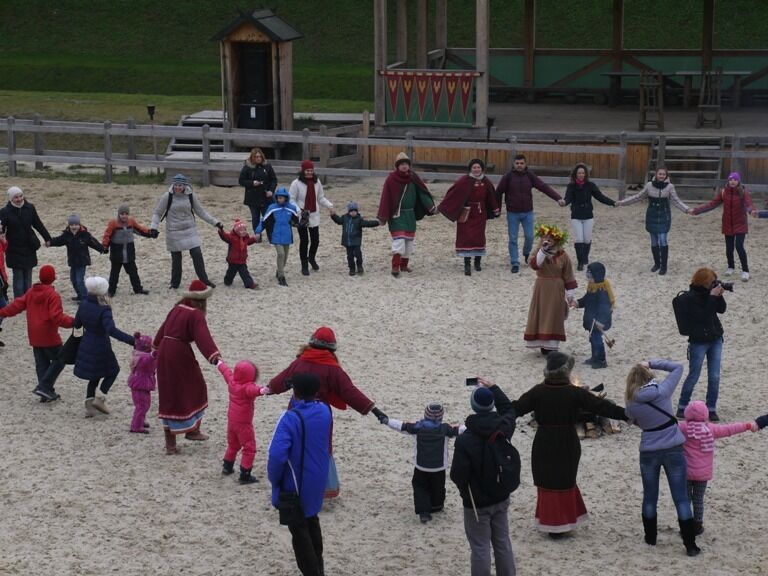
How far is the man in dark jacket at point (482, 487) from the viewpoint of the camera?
8.60 m

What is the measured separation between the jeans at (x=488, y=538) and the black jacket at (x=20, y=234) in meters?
8.36

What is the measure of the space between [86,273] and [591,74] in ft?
49.6

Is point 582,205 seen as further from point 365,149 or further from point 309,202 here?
point 365,149

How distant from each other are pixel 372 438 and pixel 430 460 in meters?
1.80

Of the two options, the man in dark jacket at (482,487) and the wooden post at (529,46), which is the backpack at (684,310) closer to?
the man in dark jacket at (482,487)

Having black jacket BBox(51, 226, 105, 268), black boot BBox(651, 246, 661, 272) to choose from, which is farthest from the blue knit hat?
black boot BBox(651, 246, 661, 272)

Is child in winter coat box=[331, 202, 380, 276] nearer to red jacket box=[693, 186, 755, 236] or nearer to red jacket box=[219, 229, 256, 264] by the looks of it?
red jacket box=[219, 229, 256, 264]

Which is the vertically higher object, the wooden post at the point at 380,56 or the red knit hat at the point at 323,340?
the wooden post at the point at 380,56

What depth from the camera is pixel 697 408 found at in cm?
957

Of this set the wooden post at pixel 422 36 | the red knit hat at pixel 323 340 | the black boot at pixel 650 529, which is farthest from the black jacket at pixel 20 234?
the wooden post at pixel 422 36

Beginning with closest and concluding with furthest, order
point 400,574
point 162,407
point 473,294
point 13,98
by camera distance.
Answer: point 400,574 < point 162,407 < point 473,294 < point 13,98

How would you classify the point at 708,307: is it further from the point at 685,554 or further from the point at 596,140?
the point at 596,140

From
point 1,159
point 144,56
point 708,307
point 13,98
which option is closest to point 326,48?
point 144,56

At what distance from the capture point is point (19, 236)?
15.4 m
